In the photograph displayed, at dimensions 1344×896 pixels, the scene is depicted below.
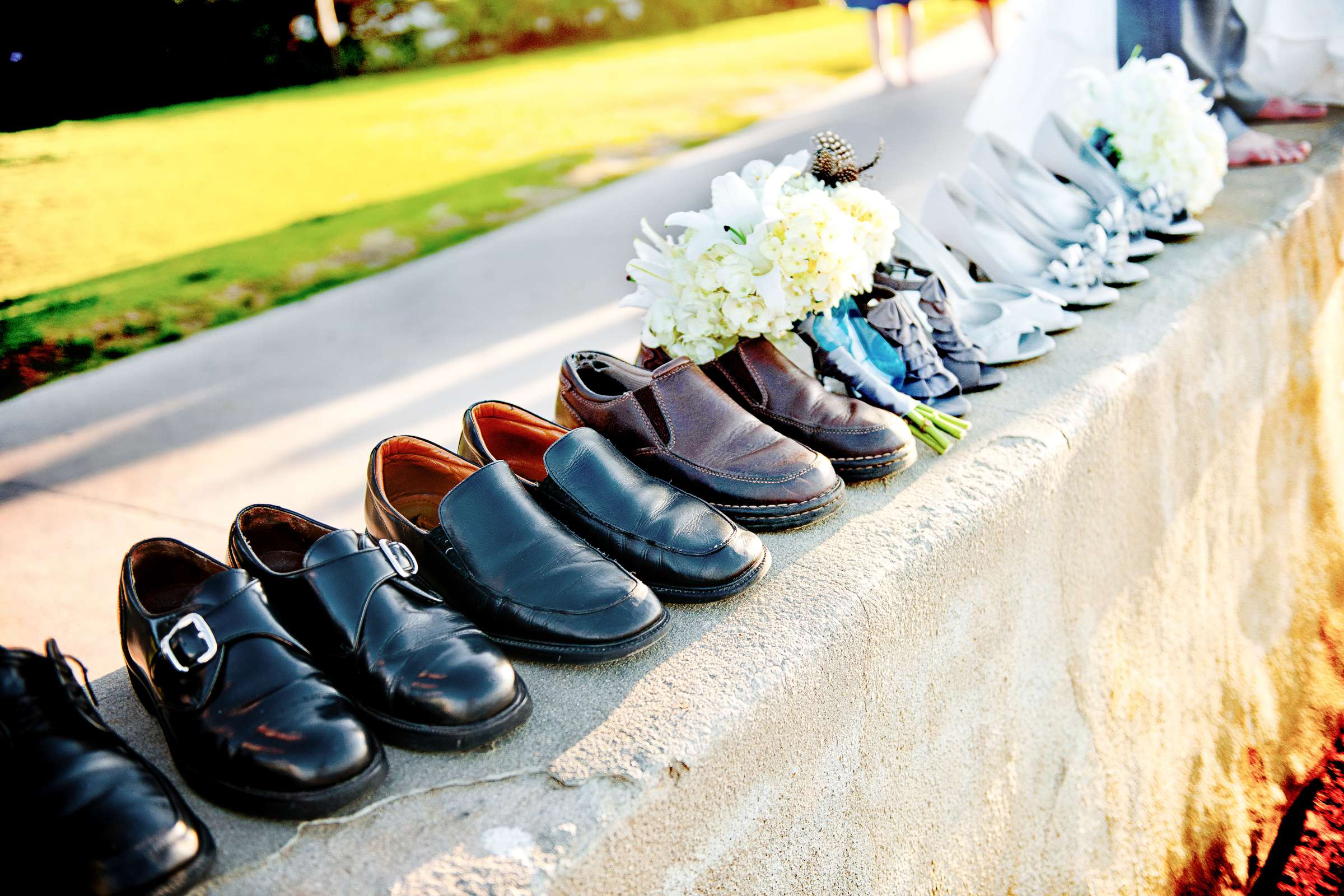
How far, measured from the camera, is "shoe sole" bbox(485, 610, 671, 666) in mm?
1097

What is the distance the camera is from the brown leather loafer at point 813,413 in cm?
148

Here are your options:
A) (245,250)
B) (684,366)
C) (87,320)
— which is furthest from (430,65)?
(684,366)

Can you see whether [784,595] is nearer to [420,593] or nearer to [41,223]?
[420,593]

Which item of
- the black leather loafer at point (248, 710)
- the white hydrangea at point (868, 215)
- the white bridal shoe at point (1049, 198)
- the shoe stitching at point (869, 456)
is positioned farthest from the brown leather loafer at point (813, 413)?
the white bridal shoe at point (1049, 198)

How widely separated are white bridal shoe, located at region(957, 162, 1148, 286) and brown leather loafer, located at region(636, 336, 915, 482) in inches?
41.8

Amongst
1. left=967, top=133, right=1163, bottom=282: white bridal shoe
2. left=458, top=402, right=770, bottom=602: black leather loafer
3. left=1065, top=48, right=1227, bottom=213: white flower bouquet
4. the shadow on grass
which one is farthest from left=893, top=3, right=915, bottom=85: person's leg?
left=458, top=402, right=770, bottom=602: black leather loafer

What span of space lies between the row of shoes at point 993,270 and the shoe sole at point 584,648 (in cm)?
71

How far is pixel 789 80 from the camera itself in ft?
27.8

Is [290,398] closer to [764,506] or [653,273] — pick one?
[653,273]

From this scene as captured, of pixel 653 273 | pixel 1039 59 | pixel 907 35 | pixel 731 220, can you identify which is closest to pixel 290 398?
pixel 653 273

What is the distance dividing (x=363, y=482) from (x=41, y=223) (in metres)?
2.88

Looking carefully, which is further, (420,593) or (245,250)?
(245,250)

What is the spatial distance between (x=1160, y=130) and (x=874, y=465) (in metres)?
1.69

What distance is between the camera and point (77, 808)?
81cm
